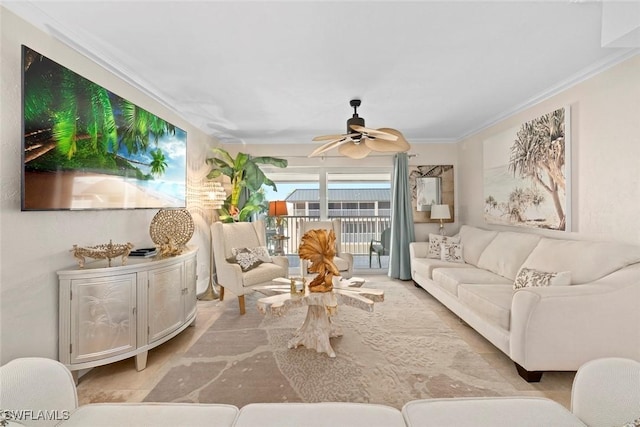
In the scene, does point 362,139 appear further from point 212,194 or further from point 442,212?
point 442,212

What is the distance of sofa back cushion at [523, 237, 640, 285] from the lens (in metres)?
2.21

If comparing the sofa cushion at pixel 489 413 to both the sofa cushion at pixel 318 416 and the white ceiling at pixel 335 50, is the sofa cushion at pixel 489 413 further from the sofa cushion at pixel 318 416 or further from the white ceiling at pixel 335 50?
the white ceiling at pixel 335 50

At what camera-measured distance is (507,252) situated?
3352 millimetres

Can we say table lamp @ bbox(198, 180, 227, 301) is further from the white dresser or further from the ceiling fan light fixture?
the ceiling fan light fixture

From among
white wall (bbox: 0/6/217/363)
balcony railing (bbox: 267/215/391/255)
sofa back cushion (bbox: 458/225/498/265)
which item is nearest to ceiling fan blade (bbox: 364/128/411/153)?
sofa back cushion (bbox: 458/225/498/265)

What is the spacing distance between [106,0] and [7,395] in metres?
2.02

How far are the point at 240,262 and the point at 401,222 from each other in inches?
110

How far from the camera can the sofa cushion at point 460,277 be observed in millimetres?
3141

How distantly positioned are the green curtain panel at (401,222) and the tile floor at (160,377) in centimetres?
214

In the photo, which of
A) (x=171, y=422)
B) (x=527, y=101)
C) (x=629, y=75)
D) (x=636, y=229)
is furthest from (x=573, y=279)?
(x=171, y=422)

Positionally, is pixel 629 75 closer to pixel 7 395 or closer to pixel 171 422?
pixel 171 422

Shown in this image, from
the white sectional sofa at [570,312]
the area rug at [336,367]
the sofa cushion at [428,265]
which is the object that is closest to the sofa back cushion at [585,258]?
the white sectional sofa at [570,312]

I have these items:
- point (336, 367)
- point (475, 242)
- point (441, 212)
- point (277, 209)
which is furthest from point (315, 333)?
point (441, 212)

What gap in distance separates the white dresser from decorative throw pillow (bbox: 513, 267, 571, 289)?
3.10 m
